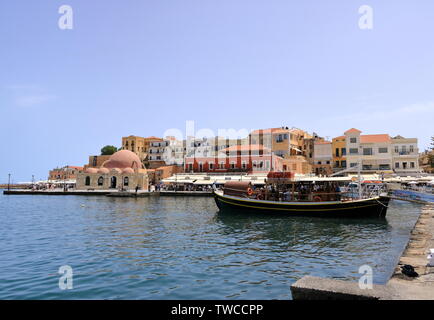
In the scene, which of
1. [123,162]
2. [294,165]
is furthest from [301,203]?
[123,162]

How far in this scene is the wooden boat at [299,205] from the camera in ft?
71.5

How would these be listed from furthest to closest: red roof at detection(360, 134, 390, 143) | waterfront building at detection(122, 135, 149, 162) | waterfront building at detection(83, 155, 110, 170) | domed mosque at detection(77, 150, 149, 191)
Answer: waterfront building at detection(122, 135, 149, 162) → waterfront building at detection(83, 155, 110, 170) → domed mosque at detection(77, 150, 149, 191) → red roof at detection(360, 134, 390, 143)

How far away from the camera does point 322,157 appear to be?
56.9 m

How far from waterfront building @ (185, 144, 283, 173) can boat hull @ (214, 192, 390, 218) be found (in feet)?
82.9

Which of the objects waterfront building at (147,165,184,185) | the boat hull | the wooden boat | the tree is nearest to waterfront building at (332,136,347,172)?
waterfront building at (147,165,184,185)

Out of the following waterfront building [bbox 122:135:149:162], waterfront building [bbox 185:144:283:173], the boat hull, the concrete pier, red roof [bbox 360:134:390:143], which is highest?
waterfront building [bbox 122:135:149:162]

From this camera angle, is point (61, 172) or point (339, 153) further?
point (61, 172)

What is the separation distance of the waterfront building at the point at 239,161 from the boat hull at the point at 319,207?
25279 millimetres

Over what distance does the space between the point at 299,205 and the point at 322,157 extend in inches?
1430

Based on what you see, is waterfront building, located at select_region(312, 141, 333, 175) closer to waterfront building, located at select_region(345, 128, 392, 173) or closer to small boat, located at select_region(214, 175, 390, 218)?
waterfront building, located at select_region(345, 128, 392, 173)

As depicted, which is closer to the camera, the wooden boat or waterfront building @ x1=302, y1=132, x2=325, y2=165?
the wooden boat

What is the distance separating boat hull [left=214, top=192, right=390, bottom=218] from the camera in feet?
71.4

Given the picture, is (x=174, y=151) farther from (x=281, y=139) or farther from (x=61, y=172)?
(x=281, y=139)
